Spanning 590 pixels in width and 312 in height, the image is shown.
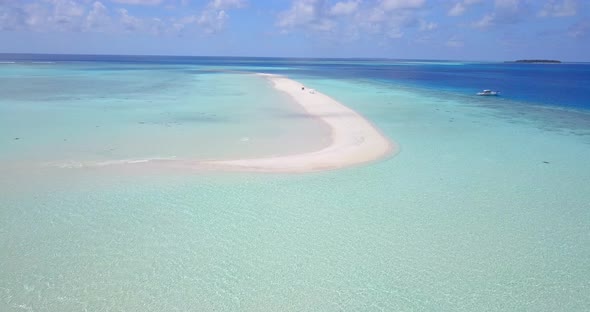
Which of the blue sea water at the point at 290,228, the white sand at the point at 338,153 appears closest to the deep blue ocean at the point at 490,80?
the white sand at the point at 338,153

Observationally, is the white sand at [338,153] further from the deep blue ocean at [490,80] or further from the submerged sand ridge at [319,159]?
the deep blue ocean at [490,80]

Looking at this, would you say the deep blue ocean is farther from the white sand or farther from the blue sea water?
the blue sea water

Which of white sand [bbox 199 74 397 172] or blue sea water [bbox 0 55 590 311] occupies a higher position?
white sand [bbox 199 74 397 172]

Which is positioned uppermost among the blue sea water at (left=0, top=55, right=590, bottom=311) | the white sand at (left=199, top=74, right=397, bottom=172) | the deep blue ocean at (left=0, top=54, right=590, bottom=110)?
the deep blue ocean at (left=0, top=54, right=590, bottom=110)

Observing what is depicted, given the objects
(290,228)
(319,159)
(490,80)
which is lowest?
(290,228)

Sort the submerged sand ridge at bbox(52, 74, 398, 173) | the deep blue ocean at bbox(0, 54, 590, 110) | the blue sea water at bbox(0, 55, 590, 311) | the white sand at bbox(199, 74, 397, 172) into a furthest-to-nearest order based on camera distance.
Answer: the deep blue ocean at bbox(0, 54, 590, 110) < the white sand at bbox(199, 74, 397, 172) < the submerged sand ridge at bbox(52, 74, 398, 173) < the blue sea water at bbox(0, 55, 590, 311)

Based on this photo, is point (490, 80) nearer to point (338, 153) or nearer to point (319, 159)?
point (338, 153)

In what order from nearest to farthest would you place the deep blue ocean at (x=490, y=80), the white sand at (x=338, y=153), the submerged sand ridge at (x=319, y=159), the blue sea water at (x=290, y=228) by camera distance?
the blue sea water at (x=290, y=228) < the submerged sand ridge at (x=319, y=159) < the white sand at (x=338, y=153) < the deep blue ocean at (x=490, y=80)

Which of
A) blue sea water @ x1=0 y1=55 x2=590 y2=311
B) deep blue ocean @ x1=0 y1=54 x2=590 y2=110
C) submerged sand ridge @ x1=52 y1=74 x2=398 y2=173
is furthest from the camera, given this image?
deep blue ocean @ x1=0 y1=54 x2=590 y2=110

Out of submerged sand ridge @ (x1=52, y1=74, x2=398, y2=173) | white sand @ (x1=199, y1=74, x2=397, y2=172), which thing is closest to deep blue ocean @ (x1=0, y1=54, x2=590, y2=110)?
white sand @ (x1=199, y1=74, x2=397, y2=172)

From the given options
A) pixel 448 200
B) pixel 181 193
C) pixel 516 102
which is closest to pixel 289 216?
pixel 181 193

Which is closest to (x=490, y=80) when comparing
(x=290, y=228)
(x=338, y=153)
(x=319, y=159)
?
(x=338, y=153)
